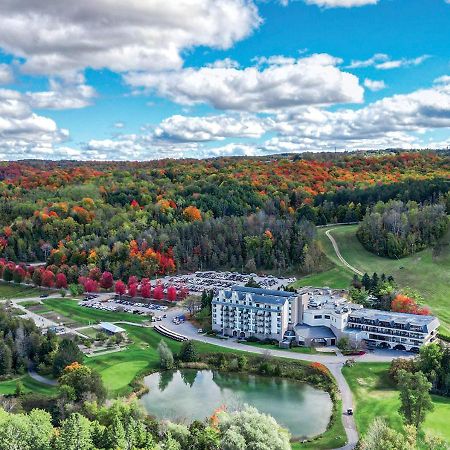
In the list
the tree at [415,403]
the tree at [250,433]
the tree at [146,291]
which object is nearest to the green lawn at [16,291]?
the tree at [146,291]

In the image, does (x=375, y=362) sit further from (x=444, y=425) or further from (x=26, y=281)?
(x=26, y=281)

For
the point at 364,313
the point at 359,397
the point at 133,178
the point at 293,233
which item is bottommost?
the point at 359,397

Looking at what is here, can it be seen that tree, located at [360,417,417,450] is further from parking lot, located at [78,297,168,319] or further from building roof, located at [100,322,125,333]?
parking lot, located at [78,297,168,319]

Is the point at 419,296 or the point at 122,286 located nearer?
the point at 419,296

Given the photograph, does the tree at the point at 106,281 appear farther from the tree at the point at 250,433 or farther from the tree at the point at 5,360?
the tree at the point at 250,433

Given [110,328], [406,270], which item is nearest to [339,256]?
[406,270]

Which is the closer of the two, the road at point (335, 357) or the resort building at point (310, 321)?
the road at point (335, 357)

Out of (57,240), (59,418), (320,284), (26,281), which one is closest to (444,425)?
(59,418)
